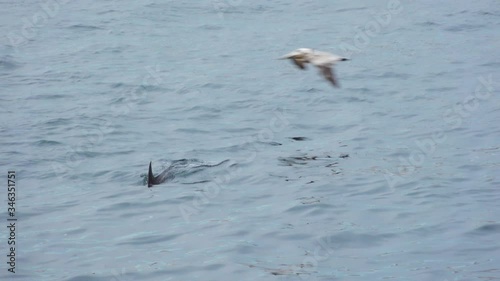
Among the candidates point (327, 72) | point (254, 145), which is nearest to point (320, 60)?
point (327, 72)

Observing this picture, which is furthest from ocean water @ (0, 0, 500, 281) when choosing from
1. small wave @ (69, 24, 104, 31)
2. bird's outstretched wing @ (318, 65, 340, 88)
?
bird's outstretched wing @ (318, 65, 340, 88)

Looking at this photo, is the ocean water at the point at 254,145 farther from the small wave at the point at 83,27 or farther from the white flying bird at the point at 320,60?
the white flying bird at the point at 320,60

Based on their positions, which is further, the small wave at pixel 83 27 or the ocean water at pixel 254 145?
the small wave at pixel 83 27

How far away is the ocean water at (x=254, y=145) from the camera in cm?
924

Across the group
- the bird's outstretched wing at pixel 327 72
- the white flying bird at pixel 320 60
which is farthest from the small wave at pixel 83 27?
the bird's outstretched wing at pixel 327 72

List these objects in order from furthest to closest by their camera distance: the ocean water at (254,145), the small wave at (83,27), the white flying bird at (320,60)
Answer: the small wave at (83,27), the white flying bird at (320,60), the ocean water at (254,145)

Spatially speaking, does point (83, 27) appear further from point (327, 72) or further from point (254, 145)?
point (327, 72)

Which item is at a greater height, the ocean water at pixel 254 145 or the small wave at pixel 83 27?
the ocean water at pixel 254 145

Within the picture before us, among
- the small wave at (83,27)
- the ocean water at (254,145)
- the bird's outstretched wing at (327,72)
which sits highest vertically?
the bird's outstretched wing at (327,72)

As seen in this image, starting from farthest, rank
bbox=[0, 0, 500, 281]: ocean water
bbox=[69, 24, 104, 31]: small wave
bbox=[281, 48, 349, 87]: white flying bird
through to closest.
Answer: bbox=[69, 24, 104, 31]: small wave < bbox=[281, 48, 349, 87]: white flying bird < bbox=[0, 0, 500, 281]: ocean water

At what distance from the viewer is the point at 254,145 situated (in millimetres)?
13383

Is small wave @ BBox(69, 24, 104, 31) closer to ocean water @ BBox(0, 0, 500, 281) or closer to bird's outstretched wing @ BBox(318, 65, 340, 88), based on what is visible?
ocean water @ BBox(0, 0, 500, 281)

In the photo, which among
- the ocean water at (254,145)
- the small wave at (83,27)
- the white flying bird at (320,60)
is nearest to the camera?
the ocean water at (254,145)

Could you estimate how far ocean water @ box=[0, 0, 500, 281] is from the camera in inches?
364
